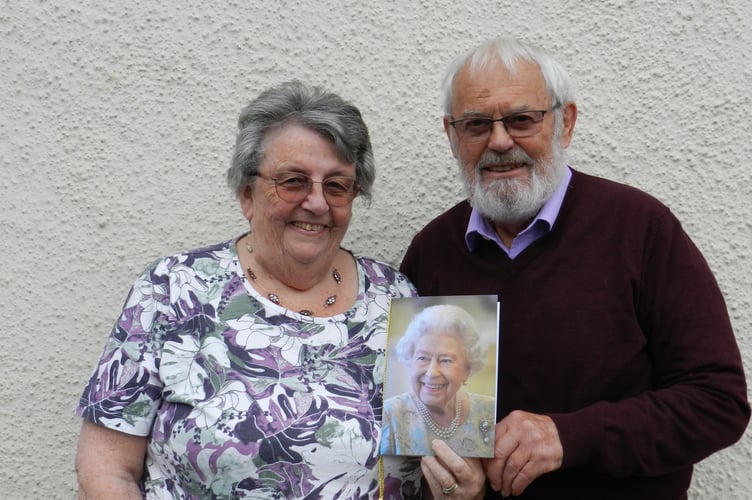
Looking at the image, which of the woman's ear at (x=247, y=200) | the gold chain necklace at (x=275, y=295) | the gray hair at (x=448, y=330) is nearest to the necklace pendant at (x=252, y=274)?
the gold chain necklace at (x=275, y=295)

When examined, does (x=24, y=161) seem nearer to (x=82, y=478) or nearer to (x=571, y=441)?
(x=82, y=478)

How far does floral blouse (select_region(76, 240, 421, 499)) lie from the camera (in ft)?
6.20

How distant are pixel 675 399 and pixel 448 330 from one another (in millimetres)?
555

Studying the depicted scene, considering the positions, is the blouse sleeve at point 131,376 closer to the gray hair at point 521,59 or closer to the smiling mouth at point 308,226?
the smiling mouth at point 308,226

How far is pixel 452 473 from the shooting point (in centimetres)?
183

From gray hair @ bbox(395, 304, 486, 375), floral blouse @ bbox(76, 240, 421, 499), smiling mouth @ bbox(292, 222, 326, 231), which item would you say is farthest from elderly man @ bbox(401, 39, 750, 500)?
smiling mouth @ bbox(292, 222, 326, 231)

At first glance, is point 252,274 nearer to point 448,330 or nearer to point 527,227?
point 448,330

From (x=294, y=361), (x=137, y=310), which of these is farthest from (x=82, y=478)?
(x=294, y=361)

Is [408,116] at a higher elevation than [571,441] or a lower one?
higher

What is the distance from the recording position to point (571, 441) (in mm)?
1817

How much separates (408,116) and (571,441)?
1333mm

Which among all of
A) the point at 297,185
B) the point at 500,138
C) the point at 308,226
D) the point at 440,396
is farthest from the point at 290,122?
the point at 440,396

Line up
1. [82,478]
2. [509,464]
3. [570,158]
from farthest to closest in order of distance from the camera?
[570,158]
[82,478]
[509,464]

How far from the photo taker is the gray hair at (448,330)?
187cm
